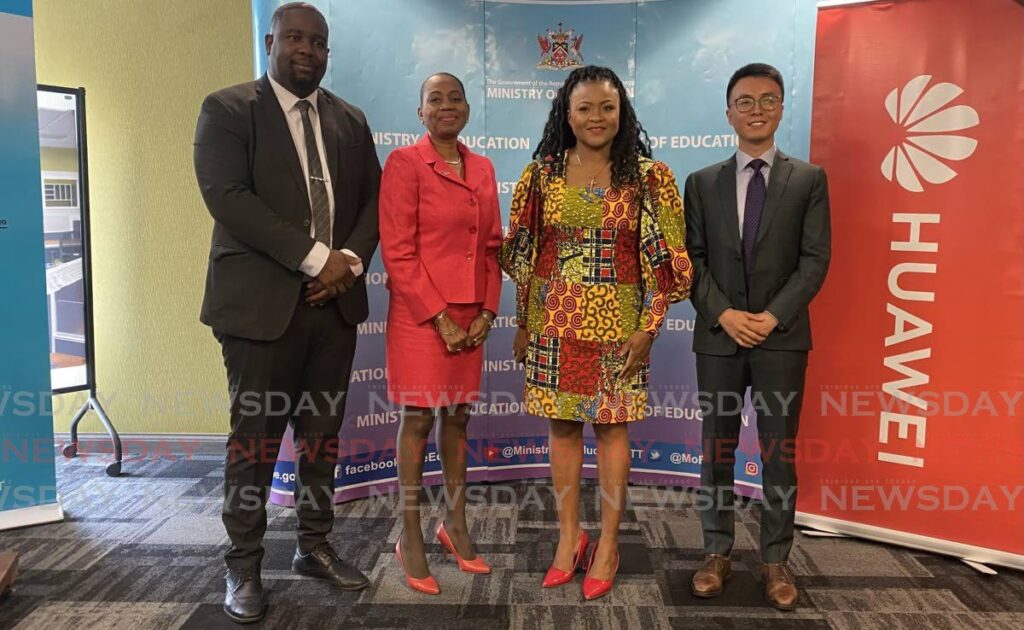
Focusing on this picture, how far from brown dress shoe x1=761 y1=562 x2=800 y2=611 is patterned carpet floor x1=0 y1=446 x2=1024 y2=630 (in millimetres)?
32

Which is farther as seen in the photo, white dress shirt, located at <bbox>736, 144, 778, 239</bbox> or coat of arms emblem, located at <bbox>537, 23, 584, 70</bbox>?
coat of arms emblem, located at <bbox>537, 23, 584, 70</bbox>

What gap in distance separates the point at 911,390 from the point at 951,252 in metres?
0.52

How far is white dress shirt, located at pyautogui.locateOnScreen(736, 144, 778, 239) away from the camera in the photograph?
93.4 inches

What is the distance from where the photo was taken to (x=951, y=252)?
8.68 feet

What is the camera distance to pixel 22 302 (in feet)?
10.0

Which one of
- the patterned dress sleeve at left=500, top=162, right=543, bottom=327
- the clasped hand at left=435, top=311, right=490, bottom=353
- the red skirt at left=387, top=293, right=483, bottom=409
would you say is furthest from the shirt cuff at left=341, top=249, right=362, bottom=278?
the patterned dress sleeve at left=500, top=162, right=543, bottom=327

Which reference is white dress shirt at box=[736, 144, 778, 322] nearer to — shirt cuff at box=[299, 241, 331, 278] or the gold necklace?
the gold necklace

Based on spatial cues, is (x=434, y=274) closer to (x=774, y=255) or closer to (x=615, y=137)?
(x=615, y=137)

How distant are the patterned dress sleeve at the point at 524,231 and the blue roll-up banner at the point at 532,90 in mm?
1061

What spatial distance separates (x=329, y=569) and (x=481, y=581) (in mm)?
520

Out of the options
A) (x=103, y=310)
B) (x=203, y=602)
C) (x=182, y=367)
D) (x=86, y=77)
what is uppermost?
(x=86, y=77)

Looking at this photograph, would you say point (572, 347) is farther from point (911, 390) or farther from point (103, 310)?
point (103, 310)

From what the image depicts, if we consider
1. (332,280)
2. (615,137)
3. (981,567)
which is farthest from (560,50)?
(981,567)

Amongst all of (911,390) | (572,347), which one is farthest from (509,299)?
(911,390)
